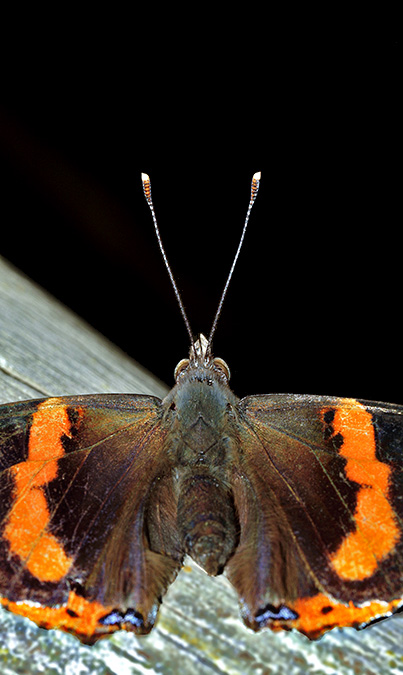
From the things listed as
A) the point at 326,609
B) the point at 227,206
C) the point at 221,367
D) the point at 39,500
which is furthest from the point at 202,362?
the point at 227,206

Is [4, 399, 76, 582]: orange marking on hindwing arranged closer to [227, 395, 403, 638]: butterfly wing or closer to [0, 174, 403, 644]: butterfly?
[0, 174, 403, 644]: butterfly

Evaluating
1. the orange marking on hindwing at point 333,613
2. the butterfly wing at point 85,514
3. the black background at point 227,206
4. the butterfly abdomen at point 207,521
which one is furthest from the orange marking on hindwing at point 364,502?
the black background at point 227,206

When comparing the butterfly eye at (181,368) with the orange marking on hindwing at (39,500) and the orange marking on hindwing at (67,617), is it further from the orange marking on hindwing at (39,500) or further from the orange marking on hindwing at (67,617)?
the orange marking on hindwing at (67,617)

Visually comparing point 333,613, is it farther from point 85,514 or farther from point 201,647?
point 85,514

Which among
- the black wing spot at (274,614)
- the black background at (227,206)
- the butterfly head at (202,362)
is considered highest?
the black background at (227,206)

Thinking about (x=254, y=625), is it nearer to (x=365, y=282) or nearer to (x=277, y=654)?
(x=277, y=654)

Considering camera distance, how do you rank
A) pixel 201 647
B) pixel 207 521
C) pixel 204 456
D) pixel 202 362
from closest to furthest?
pixel 201 647
pixel 207 521
pixel 204 456
pixel 202 362

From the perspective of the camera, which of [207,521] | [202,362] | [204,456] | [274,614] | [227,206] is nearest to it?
[274,614]

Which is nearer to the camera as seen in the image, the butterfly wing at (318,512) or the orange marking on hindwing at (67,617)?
the orange marking on hindwing at (67,617)
